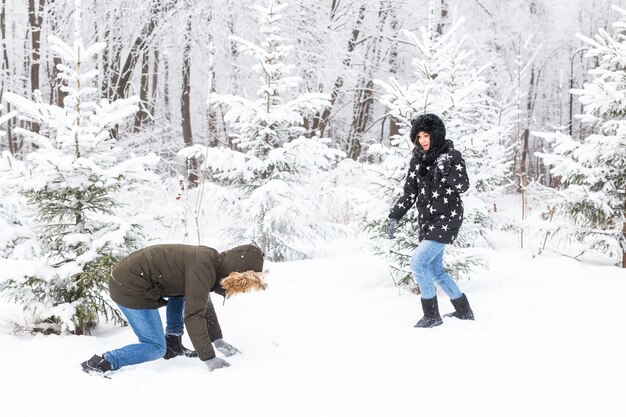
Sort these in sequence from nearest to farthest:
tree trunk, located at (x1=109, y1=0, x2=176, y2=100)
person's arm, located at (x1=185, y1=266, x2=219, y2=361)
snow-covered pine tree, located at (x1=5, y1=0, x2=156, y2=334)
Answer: person's arm, located at (x1=185, y1=266, x2=219, y2=361) → snow-covered pine tree, located at (x1=5, y1=0, x2=156, y2=334) → tree trunk, located at (x1=109, y1=0, x2=176, y2=100)

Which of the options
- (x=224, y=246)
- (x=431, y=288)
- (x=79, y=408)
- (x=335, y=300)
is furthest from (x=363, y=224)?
(x=79, y=408)

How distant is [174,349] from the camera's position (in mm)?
4348

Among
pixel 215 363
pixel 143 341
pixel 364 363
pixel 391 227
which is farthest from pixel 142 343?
pixel 391 227

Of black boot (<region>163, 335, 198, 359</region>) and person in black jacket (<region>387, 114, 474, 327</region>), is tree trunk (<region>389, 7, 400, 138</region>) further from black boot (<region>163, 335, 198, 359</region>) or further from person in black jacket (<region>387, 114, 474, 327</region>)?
black boot (<region>163, 335, 198, 359</region>)

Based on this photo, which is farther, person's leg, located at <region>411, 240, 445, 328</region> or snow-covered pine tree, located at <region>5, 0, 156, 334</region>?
person's leg, located at <region>411, 240, 445, 328</region>

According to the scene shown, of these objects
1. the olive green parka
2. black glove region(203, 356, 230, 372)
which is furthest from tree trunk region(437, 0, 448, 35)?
black glove region(203, 356, 230, 372)

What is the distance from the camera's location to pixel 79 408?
3.35m

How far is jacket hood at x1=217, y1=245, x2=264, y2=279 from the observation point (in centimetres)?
391

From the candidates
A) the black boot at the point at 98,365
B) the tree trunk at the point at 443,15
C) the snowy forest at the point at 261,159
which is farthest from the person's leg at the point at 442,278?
the tree trunk at the point at 443,15

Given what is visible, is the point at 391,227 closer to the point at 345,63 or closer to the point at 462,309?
the point at 462,309

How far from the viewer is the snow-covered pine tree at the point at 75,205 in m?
4.71

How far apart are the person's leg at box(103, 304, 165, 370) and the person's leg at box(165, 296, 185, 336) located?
311 millimetres

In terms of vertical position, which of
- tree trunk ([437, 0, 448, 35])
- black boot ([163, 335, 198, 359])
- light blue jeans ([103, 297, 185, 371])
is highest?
tree trunk ([437, 0, 448, 35])

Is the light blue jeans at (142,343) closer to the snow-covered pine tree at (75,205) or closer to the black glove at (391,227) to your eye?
the snow-covered pine tree at (75,205)
